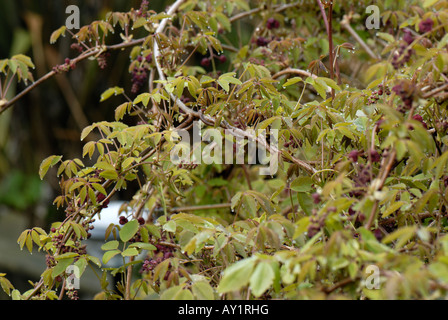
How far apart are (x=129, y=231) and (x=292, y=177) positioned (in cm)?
39

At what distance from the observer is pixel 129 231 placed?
3.13ft

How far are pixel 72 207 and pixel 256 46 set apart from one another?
2.86ft

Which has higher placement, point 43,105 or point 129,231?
point 43,105

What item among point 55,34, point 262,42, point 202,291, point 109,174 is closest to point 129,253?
point 109,174

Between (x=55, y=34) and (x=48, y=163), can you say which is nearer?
(x=48, y=163)

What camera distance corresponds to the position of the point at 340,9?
1.70 metres

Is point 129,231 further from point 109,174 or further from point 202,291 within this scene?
point 202,291

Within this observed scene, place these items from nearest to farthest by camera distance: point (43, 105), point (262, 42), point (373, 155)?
point (373, 155) < point (262, 42) < point (43, 105)

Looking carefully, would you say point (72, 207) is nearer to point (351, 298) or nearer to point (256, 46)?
point (351, 298)

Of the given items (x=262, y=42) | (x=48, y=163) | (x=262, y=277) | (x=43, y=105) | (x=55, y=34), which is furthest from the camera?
(x=43, y=105)

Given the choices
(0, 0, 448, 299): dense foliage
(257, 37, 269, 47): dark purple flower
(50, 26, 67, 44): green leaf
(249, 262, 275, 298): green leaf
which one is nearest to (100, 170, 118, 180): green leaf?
(0, 0, 448, 299): dense foliage

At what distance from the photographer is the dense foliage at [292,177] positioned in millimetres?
628

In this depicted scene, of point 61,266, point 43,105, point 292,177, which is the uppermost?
point 43,105
